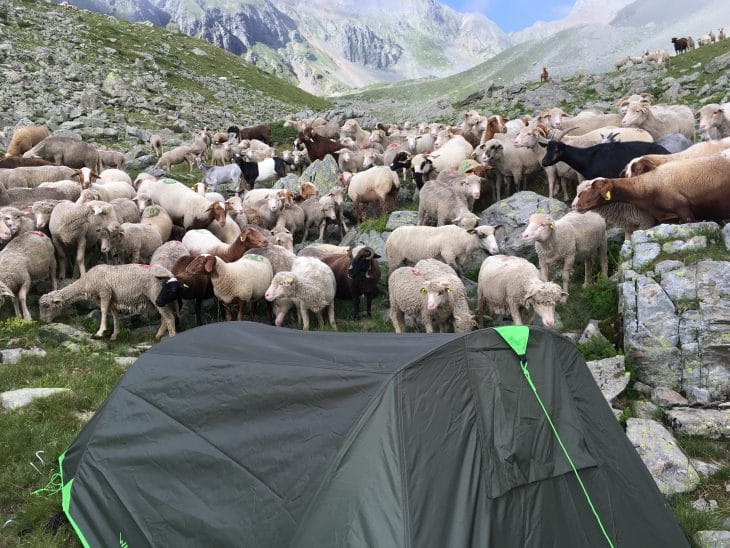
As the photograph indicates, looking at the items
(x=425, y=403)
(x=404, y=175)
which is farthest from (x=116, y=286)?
(x=404, y=175)

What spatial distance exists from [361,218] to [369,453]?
13.8 metres

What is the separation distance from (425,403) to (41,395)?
237 inches

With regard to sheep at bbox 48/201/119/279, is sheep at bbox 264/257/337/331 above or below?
below

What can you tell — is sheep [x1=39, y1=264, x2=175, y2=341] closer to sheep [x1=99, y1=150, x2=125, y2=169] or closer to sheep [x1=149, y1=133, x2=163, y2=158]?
sheep [x1=99, y1=150, x2=125, y2=169]

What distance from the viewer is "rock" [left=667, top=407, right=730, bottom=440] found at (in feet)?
21.7

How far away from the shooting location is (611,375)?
7629 mm

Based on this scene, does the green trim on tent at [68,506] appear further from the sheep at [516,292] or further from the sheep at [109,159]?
the sheep at [109,159]

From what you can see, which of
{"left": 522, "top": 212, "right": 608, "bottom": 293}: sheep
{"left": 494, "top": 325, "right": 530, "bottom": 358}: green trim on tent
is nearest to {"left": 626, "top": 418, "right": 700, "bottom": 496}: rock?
{"left": 494, "top": 325, "right": 530, "bottom": 358}: green trim on tent

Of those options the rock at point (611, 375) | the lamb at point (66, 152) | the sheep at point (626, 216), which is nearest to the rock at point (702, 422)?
the rock at point (611, 375)

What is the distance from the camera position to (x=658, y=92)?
27953 millimetres

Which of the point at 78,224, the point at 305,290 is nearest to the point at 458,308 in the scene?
the point at 305,290

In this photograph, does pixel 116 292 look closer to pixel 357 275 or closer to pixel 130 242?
pixel 130 242

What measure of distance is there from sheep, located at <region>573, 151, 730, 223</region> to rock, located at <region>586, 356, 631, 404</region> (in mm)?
3641

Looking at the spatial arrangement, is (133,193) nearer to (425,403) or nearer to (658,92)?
(425,403)
